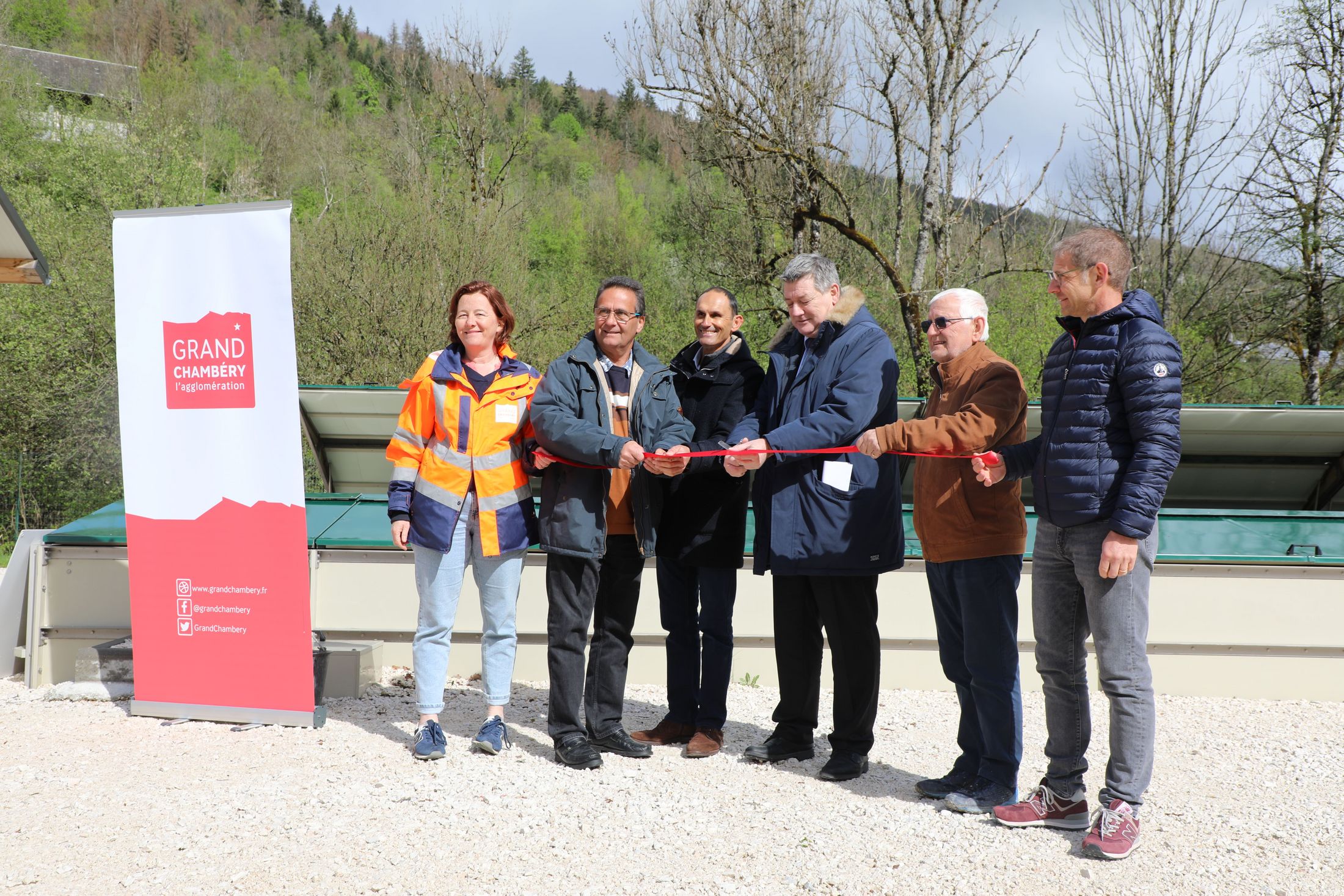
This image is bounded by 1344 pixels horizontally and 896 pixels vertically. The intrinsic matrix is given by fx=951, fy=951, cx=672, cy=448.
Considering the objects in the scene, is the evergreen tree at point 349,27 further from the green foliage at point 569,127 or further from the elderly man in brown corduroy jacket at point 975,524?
the elderly man in brown corduroy jacket at point 975,524

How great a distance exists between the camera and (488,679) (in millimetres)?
3895

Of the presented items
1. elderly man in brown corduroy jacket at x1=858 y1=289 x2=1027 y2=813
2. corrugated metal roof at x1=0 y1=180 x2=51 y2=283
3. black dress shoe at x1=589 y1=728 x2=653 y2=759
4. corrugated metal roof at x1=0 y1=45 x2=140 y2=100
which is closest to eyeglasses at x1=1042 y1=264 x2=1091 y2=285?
elderly man in brown corduroy jacket at x1=858 y1=289 x2=1027 y2=813

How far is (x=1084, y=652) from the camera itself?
3.04 metres

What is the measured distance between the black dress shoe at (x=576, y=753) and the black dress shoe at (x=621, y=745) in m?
0.07

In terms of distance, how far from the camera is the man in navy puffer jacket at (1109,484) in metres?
2.74

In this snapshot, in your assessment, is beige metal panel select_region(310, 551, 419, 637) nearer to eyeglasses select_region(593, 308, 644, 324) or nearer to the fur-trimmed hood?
eyeglasses select_region(593, 308, 644, 324)

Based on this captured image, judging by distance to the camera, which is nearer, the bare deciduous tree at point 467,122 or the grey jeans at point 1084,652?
the grey jeans at point 1084,652

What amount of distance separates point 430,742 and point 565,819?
838 mm

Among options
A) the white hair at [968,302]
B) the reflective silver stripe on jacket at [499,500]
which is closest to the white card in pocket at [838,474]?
the white hair at [968,302]

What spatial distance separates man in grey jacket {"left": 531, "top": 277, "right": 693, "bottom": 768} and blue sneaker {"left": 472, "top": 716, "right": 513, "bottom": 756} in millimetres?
231

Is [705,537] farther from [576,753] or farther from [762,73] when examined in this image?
[762,73]

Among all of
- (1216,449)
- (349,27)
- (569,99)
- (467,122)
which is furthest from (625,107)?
(1216,449)

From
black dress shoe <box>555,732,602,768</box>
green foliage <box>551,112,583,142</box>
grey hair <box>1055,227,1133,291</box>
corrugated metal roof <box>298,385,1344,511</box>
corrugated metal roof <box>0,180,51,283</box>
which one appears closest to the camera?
grey hair <box>1055,227,1133,291</box>

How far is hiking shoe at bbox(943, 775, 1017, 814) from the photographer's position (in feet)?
10.6
